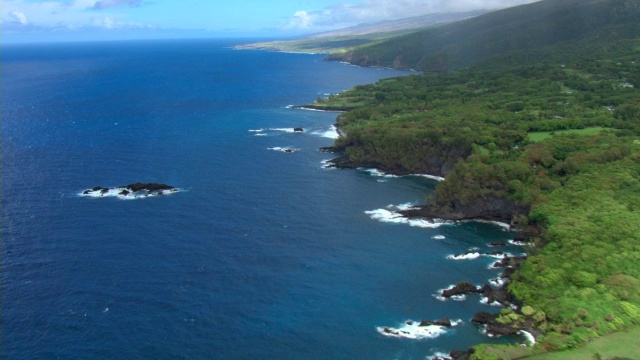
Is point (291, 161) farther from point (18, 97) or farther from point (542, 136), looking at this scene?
point (18, 97)

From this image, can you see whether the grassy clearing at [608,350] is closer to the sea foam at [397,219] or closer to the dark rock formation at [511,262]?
the dark rock formation at [511,262]

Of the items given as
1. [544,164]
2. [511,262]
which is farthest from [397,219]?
[544,164]

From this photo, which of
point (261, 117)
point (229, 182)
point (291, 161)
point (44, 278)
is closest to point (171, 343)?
point (44, 278)

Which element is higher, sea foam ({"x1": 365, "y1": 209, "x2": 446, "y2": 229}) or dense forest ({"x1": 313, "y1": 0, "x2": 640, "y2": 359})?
dense forest ({"x1": 313, "y1": 0, "x2": 640, "y2": 359})

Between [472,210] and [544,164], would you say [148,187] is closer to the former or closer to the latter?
[472,210]

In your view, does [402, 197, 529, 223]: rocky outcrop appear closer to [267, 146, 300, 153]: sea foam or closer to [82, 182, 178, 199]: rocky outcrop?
[82, 182, 178, 199]: rocky outcrop

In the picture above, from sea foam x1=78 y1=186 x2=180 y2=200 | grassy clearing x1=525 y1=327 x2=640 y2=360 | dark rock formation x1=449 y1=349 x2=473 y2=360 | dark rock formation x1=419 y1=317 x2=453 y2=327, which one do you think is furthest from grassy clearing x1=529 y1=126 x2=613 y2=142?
sea foam x1=78 y1=186 x2=180 y2=200
